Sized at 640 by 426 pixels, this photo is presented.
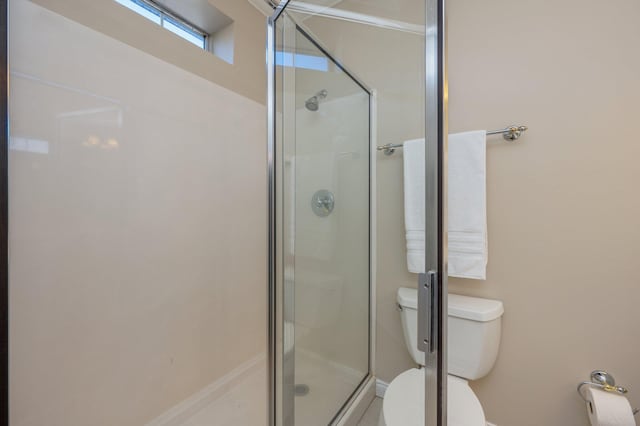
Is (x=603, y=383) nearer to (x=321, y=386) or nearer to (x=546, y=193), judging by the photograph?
(x=546, y=193)

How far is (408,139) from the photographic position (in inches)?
33.9

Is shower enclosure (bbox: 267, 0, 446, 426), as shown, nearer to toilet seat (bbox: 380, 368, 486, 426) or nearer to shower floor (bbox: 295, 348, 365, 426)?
shower floor (bbox: 295, 348, 365, 426)

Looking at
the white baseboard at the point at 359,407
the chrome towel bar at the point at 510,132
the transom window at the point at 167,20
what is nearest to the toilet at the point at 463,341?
the white baseboard at the point at 359,407

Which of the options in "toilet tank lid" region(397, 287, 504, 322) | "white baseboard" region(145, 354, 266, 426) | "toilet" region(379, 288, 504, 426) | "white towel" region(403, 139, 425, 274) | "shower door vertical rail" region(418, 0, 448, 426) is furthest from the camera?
"white baseboard" region(145, 354, 266, 426)

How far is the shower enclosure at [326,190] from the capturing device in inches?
39.4

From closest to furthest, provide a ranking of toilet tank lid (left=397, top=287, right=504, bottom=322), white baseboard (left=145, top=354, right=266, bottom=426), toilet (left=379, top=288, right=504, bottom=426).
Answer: toilet (left=379, top=288, right=504, bottom=426) → toilet tank lid (left=397, top=287, right=504, bottom=322) → white baseboard (left=145, top=354, right=266, bottom=426)

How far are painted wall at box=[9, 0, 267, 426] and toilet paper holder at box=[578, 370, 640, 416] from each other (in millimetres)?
1397

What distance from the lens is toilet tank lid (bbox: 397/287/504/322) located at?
40.6 inches

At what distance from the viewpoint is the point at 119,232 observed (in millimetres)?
1066

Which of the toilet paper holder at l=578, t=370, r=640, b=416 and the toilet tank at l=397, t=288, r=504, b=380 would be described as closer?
the toilet paper holder at l=578, t=370, r=640, b=416

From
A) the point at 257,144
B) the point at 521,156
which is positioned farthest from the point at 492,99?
the point at 257,144

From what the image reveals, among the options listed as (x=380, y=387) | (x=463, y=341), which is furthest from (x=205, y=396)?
(x=463, y=341)

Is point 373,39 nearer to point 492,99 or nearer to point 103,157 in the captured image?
point 492,99

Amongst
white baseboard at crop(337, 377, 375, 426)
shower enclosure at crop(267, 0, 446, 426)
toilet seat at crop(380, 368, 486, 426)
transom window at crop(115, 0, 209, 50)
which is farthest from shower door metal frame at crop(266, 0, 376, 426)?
transom window at crop(115, 0, 209, 50)
